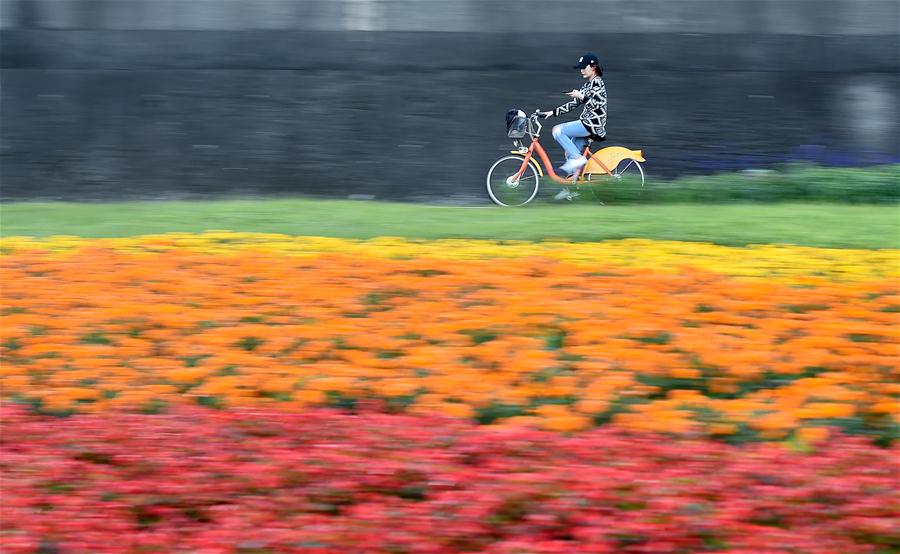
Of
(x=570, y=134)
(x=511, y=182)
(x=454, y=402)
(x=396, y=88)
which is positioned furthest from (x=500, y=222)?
(x=454, y=402)

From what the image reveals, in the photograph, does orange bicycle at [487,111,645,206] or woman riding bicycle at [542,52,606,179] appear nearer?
Answer: woman riding bicycle at [542,52,606,179]

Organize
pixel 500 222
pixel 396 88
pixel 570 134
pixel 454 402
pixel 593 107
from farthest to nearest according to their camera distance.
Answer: pixel 396 88 < pixel 570 134 < pixel 593 107 < pixel 500 222 < pixel 454 402

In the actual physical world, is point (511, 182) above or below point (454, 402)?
above

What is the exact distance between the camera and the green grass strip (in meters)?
8.80

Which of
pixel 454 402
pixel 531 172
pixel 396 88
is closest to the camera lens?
pixel 454 402

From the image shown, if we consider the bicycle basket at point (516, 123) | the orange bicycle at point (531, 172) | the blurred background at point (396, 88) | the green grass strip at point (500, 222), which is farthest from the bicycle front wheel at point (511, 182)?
the green grass strip at point (500, 222)

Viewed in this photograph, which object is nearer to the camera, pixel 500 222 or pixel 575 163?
pixel 500 222

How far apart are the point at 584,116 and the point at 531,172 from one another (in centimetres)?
84

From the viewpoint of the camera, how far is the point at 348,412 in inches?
202

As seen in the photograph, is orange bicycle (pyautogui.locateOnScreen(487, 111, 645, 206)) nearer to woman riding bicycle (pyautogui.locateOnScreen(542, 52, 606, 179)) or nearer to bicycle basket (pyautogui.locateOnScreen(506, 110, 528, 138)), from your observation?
bicycle basket (pyautogui.locateOnScreen(506, 110, 528, 138))

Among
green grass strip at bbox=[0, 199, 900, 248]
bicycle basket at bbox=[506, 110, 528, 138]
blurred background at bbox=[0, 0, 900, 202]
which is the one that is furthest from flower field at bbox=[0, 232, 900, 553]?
blurred background at bbox=[0, 0, 900, 202]

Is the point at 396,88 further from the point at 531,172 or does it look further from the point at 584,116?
the point at 584,116

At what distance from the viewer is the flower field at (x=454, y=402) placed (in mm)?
3893

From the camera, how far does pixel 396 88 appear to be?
13.1 metres
